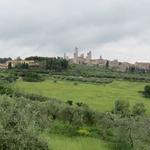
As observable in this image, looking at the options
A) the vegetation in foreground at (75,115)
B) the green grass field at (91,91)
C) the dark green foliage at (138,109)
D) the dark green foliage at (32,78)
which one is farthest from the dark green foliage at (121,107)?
the dark green foliage at (32,78)

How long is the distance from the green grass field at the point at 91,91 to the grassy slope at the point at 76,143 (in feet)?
98.1

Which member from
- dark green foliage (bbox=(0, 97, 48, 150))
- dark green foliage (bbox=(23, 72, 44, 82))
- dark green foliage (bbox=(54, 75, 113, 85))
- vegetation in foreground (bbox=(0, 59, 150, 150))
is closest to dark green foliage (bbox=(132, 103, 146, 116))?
vegetation in foreground (bbox=(0, 59, 150, 150))

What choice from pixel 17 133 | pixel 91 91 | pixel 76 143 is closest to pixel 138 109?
pixel 91 91

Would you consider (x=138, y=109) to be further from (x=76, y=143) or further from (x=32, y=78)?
(x=32, y=78)

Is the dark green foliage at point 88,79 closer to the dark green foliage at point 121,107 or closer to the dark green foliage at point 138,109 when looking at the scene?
the dark green foliage at point 121,107

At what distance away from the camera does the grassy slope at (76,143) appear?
1860 inches

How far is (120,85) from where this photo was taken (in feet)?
368

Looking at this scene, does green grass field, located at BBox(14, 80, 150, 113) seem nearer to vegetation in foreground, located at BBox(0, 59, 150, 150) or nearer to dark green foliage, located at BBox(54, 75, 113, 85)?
vegetation in foreground, located at BBox(0, 59, 150, 150)

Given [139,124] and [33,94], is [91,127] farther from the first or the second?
[33,94]

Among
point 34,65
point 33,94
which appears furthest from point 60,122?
point 34,65

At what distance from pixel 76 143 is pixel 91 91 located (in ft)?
169

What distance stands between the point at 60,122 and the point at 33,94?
25.3m

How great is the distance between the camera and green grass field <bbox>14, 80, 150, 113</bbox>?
300ft

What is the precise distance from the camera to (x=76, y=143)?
5056cm
